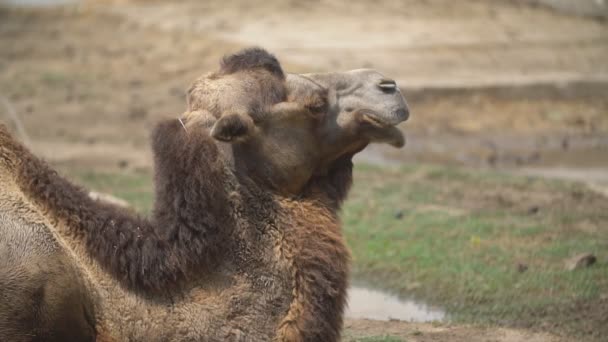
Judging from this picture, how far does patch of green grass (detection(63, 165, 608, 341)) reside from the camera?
8047 millimetres

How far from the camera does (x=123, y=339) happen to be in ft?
16.5

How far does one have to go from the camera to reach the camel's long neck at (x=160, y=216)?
509 centimetres

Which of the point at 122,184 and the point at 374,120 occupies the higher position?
the point at 374,120

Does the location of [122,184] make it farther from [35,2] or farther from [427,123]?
[35,2]

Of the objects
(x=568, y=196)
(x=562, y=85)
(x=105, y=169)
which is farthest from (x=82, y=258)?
(x=562, y=85)

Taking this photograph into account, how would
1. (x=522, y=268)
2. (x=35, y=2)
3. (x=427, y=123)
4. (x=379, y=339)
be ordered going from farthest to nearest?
(x=35, y=2), (x=427, y=123), (x=522, y=268), (x=379, y=339)

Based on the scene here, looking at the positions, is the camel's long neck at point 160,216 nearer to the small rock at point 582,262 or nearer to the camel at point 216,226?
the camel at point 216,226

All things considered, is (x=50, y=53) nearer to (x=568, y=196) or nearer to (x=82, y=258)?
(x=568, y=196)

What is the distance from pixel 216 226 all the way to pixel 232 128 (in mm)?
433

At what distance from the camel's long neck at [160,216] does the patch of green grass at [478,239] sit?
1.92 m

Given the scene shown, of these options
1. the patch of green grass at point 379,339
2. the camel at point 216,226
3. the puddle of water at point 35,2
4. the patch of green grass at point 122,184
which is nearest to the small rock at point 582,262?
the patch of green grass at point 379,339

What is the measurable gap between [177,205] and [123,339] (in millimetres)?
613

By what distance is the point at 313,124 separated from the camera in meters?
5.46

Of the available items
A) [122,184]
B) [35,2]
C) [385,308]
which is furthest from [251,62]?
[35,2]
